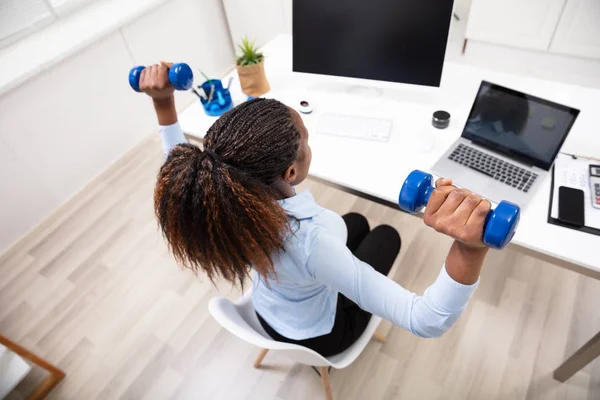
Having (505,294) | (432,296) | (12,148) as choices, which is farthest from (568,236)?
(12,148)

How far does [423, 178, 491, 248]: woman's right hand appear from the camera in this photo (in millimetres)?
623

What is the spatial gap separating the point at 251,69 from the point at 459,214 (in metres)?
1.20

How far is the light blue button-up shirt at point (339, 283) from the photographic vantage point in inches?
28.9

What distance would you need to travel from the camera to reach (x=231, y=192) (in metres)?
0.69

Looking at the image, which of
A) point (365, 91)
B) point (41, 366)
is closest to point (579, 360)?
point (365, 91)

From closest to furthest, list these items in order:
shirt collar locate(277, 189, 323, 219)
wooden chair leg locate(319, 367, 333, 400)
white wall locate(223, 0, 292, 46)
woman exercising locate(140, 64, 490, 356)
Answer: woman exercising locate(140, 64, 490, 356) < shirt collar locate(277, 189, 323, 219) < wooden chair leg locate(319, 367, 333, 400) < white wall locate(223, 0, 292, 46)

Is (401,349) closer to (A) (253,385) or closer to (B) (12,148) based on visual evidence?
(A) (253,385)

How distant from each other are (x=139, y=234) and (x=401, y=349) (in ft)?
5.19

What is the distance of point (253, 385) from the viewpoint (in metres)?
1.57

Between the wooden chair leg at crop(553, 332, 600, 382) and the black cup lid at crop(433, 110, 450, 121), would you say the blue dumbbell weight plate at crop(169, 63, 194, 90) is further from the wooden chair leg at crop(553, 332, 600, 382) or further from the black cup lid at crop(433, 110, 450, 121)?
the wooden chair leg at crop(553, 332, 600, 382)

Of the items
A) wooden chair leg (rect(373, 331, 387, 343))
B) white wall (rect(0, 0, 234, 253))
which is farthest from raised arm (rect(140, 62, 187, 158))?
white wall (rect(0, 0, 234, 253))

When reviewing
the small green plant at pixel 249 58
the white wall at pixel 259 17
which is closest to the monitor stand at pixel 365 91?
the small green plant at pixel 249 58

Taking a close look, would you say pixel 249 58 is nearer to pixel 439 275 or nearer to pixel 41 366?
pixel 439 275

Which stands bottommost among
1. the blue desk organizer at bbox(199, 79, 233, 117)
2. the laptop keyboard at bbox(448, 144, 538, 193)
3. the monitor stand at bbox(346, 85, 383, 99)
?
the laptop keyboard at bbox(448, 144, 538, 193)
